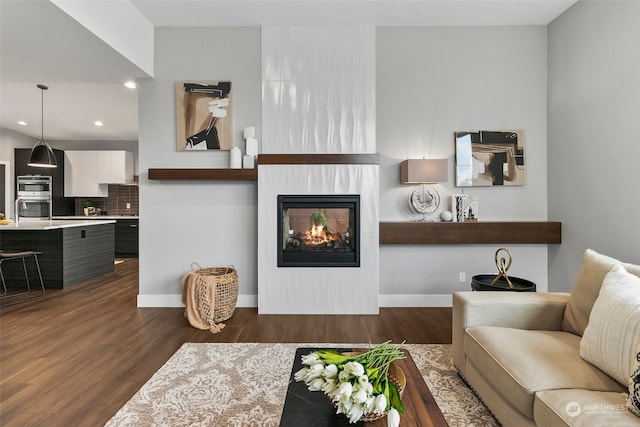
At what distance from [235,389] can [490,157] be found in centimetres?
331

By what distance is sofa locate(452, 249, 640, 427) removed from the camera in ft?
4.06

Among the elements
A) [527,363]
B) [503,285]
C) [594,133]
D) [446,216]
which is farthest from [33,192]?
[594,133]

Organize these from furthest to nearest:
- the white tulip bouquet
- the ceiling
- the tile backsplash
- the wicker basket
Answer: the tile backsplash, the wicker basket, the ceiling, the white tulip bouquet

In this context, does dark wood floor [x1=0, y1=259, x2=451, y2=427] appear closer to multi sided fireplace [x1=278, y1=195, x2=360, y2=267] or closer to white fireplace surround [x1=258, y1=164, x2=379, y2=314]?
white fireplace surround [x1=258, y1=164, x2=379, y2=314]

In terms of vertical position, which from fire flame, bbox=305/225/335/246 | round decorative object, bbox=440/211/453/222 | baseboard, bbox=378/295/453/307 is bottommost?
baseboard, bbox=378/295/453/307

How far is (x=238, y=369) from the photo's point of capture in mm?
2279

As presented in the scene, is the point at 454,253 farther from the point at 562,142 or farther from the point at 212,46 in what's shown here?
the point at 212,46

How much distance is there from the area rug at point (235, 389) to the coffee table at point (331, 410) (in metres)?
0.57

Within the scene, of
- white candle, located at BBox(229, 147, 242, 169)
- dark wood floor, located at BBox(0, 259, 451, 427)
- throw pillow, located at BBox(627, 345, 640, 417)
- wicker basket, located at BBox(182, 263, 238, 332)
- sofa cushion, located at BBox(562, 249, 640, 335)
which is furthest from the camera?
white candle, located at BBox(229, 147, 242, 169)

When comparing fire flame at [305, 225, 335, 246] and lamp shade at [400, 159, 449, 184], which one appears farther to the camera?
fire flame at [305, 225, 335, 246]

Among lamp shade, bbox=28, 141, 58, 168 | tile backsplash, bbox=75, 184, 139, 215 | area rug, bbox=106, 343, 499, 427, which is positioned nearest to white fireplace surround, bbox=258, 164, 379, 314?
area rug, bbox=106, 343, 499, 427

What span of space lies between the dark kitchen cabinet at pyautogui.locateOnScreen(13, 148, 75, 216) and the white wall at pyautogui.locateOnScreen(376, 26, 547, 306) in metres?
7.23

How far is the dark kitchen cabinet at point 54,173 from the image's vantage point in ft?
23.2

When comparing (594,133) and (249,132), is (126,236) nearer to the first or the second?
(249,132)
